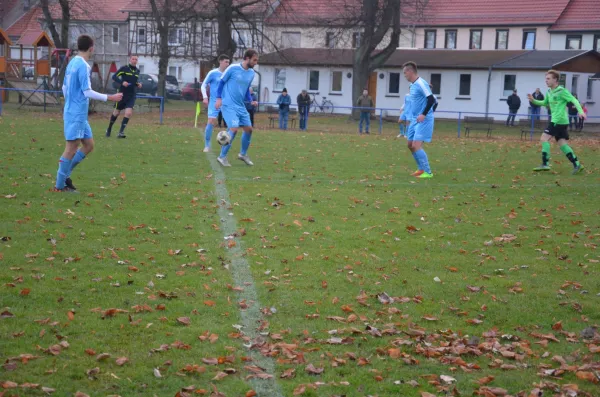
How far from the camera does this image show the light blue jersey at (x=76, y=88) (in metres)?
10.9

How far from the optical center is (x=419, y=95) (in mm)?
14789

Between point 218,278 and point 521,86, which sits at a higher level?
point 521,86

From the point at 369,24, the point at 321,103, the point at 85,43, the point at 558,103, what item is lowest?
the point at 321,103

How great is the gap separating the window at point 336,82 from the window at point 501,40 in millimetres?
12043

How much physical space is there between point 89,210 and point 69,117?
64.0 inches

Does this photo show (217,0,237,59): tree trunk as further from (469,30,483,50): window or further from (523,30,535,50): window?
(523,30,535,50): window

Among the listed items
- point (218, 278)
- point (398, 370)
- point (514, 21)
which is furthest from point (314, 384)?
point (514, 21)

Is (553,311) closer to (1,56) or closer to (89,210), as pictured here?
(89,210)

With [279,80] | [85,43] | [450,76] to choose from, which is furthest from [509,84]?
[85,43]

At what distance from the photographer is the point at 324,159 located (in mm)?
18281

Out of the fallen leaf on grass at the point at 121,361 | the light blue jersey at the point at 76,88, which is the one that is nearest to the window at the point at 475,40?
the light blue jersey at the point at 76,88

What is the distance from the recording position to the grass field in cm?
506

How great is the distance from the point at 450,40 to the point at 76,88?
52320mm

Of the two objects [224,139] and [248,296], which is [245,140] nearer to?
[224,139]
